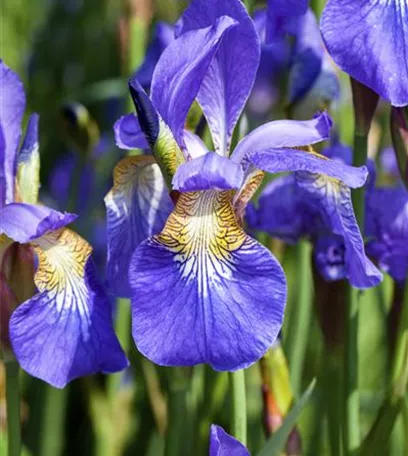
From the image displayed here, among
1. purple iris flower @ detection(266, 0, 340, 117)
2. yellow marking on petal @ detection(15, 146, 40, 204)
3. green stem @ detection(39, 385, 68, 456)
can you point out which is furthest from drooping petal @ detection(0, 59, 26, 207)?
green stem @ detection(39, 385, 68, 456)

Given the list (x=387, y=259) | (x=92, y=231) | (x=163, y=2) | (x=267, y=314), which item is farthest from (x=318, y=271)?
(x=163, y=2)

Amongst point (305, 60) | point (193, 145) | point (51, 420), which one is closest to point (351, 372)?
point (193, 145)

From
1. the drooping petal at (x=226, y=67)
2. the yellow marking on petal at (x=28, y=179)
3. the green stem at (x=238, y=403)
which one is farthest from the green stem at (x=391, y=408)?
the yellow marking on petal at (x=28, y=179)

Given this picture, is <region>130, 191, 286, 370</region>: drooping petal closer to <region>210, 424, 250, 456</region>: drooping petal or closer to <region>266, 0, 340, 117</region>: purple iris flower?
<region>210, 424, 250, 456</region>: drooping petal

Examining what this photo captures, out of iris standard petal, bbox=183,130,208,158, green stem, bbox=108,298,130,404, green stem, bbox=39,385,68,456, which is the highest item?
iris standard petal, bbox=183,130,208,158

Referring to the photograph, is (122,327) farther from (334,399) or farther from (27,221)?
(27,221)
